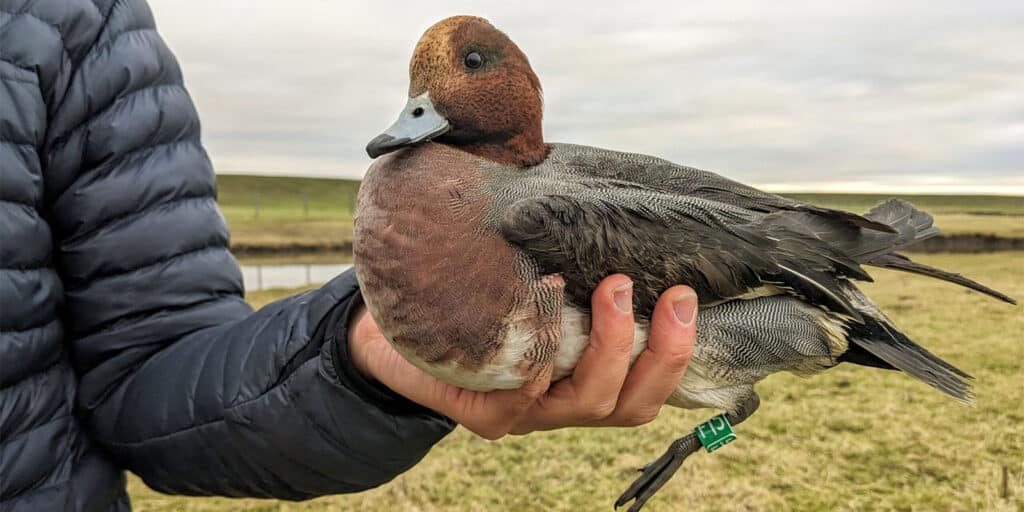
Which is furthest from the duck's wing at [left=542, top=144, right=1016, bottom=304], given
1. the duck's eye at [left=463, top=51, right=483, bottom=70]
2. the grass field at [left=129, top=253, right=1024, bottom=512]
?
the grass field at [left=129, top=253, right=1024, bottom=512]

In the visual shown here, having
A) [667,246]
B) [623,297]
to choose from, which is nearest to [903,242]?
[667,246]

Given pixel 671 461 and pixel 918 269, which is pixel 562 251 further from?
pixel 918 269

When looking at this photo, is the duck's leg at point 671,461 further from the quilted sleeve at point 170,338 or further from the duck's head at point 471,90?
the duck's head at point 471,90

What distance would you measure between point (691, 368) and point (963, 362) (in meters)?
3.87

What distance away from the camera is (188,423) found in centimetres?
199

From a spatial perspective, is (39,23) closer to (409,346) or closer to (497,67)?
(497,67)

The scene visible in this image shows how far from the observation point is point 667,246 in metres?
1.50

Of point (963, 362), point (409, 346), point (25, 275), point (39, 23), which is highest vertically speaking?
point (39, 23)

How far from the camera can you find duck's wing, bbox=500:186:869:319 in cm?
145

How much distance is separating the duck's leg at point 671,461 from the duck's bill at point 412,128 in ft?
2.87

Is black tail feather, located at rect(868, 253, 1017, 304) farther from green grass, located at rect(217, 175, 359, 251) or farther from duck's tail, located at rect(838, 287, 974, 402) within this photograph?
green grass, located at rect(217, 175, 359, 251)

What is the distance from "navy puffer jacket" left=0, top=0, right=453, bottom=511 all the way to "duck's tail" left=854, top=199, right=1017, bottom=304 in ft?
3.54

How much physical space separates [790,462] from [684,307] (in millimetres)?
2718

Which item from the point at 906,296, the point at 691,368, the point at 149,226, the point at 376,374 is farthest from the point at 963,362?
the point at 149,226
